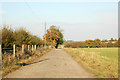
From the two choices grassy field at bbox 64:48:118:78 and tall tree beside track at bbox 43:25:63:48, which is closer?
grassy field at bbox 64:48:118:78

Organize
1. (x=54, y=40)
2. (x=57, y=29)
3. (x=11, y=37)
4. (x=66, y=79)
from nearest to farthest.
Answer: (x=66, y=79)
(x=11, y=37)
(x=54, y=40)
(x=57, y=29)

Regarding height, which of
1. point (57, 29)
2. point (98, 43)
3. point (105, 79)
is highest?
point (57, 29)

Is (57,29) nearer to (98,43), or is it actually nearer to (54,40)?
(54,40)

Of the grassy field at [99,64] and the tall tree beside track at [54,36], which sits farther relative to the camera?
the tall tree beside track at [54,36]

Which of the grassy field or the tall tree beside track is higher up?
the tall tree beside track

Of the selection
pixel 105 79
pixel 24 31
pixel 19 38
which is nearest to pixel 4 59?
pixel 105 79

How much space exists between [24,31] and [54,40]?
73491 millimetres

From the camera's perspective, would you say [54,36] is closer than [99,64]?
No

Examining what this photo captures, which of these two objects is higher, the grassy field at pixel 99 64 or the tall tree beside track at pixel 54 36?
the tall tree beside track at pixel 54 36

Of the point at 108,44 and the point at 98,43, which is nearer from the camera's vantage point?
the point at 98,43

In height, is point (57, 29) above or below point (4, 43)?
above

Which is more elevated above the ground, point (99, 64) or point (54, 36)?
point (54, 36)


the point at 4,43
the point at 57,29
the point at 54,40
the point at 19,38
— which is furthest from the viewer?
the point at 57,29

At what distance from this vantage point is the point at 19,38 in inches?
848
